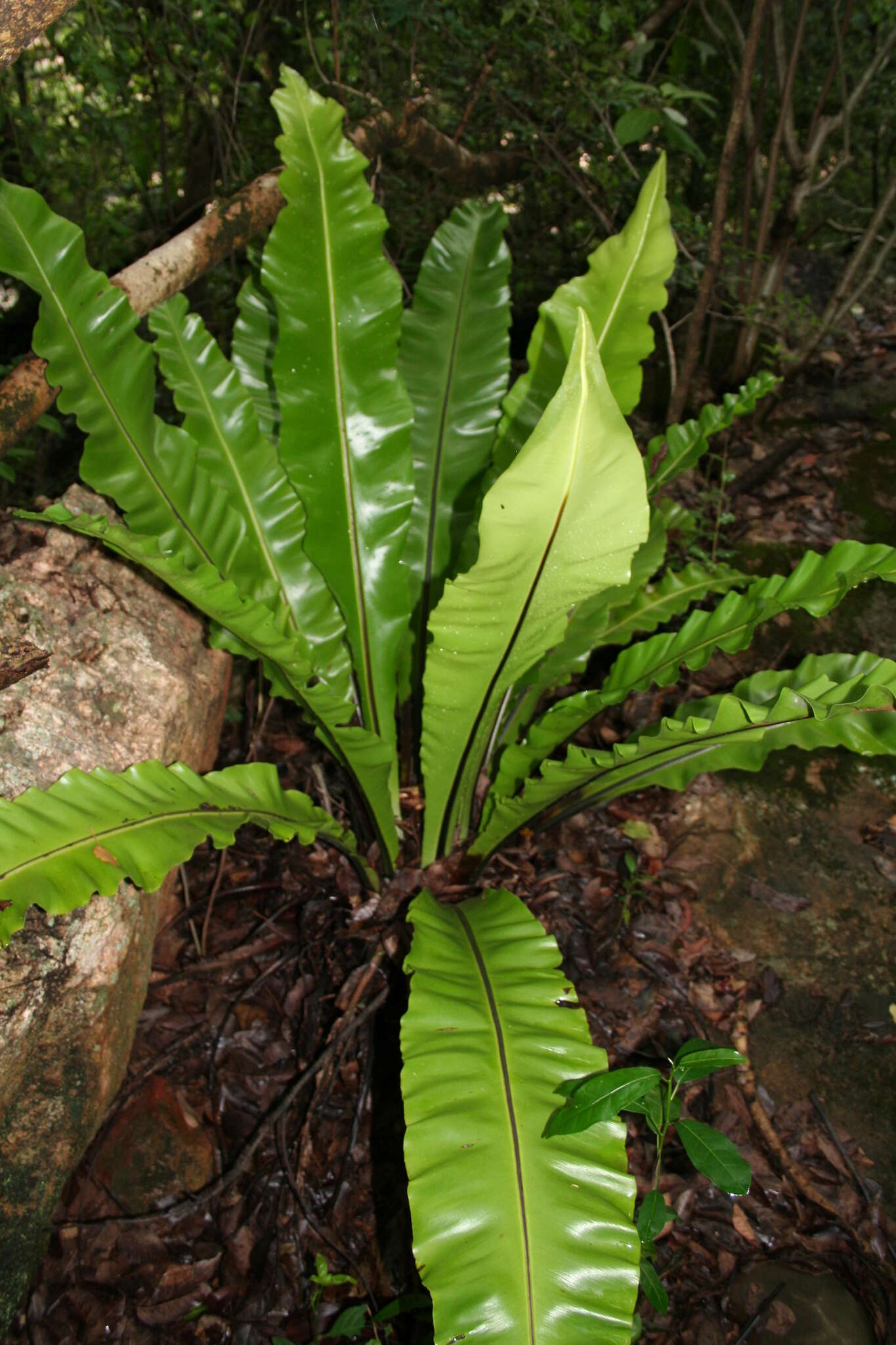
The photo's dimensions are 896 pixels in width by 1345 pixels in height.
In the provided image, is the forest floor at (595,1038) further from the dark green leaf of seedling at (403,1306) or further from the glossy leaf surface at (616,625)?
the glossy leaf surface at (616,625)

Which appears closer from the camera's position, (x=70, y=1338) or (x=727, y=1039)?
(x=70, y=1338)

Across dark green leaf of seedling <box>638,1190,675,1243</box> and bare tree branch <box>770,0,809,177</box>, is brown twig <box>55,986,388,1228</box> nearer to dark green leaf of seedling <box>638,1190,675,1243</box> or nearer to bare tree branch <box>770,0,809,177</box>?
dark green leaf of seedling <box>638,1190,675,1243</box>

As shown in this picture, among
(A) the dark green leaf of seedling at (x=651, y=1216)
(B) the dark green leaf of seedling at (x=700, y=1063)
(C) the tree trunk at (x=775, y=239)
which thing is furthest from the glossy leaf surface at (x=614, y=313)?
(C) the tree trunk at (x=775, y=239)

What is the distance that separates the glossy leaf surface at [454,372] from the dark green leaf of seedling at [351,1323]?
5.01 ft

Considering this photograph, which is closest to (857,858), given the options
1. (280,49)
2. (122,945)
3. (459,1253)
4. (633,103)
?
(459,1253)

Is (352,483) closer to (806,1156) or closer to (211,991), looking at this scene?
(211,991)

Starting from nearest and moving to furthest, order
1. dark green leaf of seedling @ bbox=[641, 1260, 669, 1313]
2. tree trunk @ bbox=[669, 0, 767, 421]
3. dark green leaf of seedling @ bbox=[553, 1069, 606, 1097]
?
1. dark green leaf of seedling @ bbox=[553, 1069, 606, 1097]
2. dark green leaf of seedling @ bbox=[641, 1260, 669, 1313]
3. tree trunk @ bbox=[669, 0, 767, 421]

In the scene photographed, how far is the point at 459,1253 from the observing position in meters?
1.08

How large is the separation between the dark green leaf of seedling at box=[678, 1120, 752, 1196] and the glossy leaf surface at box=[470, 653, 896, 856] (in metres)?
0.62

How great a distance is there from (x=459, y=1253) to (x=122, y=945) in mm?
1061

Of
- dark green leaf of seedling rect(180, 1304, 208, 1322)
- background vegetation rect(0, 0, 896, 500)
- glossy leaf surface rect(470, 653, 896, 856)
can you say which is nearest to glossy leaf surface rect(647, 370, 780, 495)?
glossy leaf surface rect(470, 653, 896, 856)

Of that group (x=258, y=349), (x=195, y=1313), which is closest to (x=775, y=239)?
(x=258, y=349)

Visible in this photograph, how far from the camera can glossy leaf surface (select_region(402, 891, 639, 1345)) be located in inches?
41.4

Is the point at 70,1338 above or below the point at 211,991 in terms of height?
below
